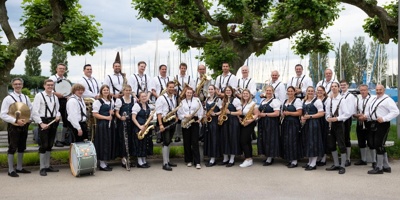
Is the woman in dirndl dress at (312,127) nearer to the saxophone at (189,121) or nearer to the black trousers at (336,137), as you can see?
the black trousers at (336,137)

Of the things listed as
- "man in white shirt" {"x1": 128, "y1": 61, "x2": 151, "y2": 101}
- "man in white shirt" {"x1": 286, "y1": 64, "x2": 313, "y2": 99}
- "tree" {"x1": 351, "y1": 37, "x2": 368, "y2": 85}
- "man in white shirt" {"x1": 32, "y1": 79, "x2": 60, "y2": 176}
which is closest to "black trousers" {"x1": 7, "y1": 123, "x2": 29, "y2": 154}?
"man in white shirt" {"x1": 32, "y1": 79, "x2": 60, "y2": 176}

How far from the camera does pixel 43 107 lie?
8203mm

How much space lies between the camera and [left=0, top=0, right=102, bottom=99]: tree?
1284cm

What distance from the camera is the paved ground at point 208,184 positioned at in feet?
21.6

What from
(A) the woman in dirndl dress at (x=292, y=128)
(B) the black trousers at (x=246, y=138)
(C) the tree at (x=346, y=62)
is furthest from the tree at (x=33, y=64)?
(A) the woman in dirndl dress at (x=292, y=128)

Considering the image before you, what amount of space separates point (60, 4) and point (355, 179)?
962cm

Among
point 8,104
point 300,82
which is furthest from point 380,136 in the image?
point 8,104

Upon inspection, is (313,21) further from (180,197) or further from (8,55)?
(8,55)

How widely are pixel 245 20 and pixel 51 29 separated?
5.79 m

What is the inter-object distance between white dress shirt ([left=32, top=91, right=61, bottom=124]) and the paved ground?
1.11m

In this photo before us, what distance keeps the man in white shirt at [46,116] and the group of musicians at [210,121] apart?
0.06 ft

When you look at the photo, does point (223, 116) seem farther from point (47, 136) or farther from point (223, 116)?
point (47, 136)

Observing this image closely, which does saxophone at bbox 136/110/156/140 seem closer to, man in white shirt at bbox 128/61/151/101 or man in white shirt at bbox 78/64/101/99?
man in white shirt at bbox 128/61/151/101

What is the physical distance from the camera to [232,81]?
32.8 feet
